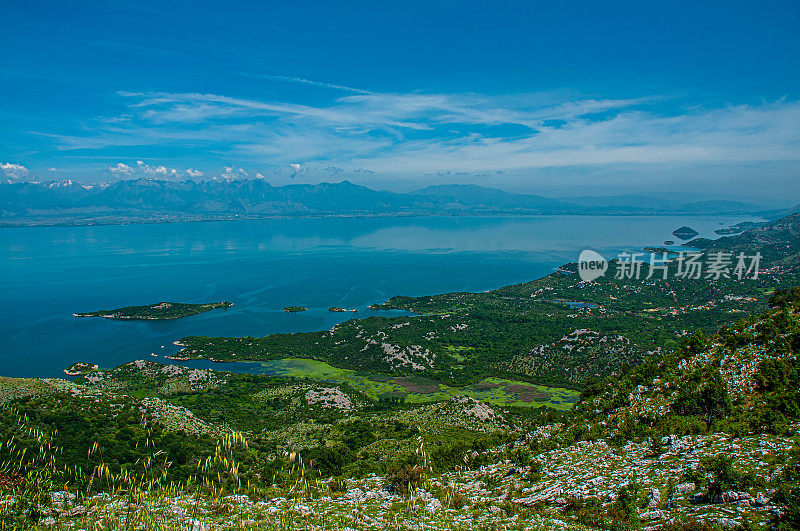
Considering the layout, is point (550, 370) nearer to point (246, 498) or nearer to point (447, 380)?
point (447, 380)

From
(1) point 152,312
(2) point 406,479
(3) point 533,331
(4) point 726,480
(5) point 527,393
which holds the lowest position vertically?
(5) point 527,393

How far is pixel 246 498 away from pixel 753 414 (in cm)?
2051

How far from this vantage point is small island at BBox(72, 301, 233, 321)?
82625mm

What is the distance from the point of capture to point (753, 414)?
18297mm

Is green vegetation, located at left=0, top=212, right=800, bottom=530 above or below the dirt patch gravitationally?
above

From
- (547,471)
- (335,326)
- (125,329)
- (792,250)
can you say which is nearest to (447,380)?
(335,326)

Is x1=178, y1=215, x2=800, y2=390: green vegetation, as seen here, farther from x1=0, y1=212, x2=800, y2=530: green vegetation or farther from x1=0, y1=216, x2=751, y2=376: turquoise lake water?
x1=0, y1=216, x2=751, y2=376: turquoise lake water

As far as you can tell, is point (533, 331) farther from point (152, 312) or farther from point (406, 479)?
point (152, 312)

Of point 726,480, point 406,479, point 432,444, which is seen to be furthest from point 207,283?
point 726,480

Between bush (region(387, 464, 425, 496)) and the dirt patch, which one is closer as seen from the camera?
bush (region(387, 464, 425, 496))

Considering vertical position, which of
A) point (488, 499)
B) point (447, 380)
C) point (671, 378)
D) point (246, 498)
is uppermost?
point (671, 378)

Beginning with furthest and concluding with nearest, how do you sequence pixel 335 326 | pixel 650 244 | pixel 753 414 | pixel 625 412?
pixel 650 244, pixel 335 326, pixel 625 412, pixel 753 414

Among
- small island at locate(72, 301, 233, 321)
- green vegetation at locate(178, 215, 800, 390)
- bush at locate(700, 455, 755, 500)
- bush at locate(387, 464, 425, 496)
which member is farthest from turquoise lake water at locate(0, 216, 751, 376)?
bush at locate(700, 455, 755, 500)

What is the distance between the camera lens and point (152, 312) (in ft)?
275
